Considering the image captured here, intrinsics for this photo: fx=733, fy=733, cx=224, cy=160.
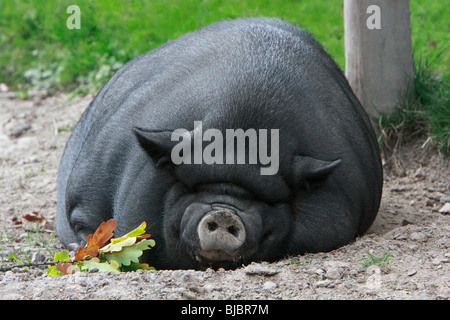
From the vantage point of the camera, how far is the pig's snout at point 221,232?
11.2 feet

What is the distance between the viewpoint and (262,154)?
3617 millimetres

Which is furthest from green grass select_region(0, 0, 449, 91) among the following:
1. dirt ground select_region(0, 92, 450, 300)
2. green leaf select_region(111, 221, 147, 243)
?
green leaf select_region(111, 221, 147, 243)

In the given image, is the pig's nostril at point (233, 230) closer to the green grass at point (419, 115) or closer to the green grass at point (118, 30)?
the green grass at point (419, 115)

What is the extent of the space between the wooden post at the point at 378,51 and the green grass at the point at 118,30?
153cm

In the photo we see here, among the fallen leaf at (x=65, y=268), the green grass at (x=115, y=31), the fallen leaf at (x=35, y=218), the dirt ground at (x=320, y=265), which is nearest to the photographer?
the dirt ground at (x=320, y=265)

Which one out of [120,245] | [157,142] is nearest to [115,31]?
[157,142]

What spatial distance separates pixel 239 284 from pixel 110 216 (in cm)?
132

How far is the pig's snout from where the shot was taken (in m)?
3.41

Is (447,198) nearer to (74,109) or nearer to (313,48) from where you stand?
(313,48)

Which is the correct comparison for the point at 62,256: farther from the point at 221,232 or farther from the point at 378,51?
the point at 378,51

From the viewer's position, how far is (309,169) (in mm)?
3686

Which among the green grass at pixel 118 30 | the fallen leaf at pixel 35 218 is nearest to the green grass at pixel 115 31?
the green grass at pixel 118 30

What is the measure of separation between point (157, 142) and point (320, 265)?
1.01 metres

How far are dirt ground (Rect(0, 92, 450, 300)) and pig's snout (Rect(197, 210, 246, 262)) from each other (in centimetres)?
12
